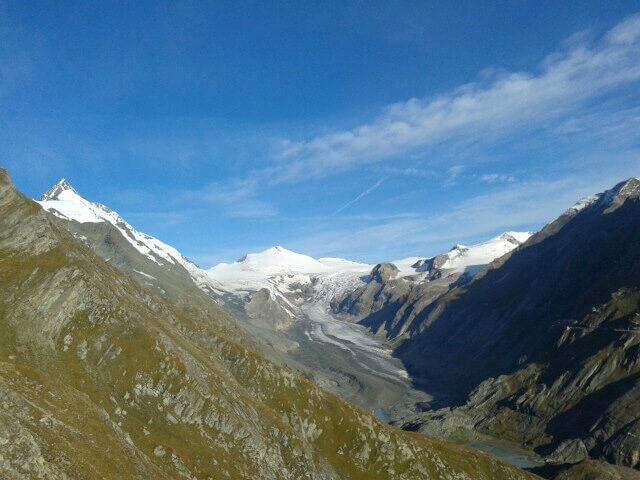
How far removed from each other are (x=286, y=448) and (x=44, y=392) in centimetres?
6497

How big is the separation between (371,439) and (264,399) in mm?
32839

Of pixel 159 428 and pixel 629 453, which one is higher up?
pixel 629 453

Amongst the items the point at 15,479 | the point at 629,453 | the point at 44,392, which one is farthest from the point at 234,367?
the point at 629,453

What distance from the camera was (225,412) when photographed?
11925cm

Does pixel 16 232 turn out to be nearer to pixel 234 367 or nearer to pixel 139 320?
pixel 139 320

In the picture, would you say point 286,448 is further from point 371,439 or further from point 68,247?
point 68,247

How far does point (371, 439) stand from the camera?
147500mm

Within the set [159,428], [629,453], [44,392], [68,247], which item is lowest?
[159,428]

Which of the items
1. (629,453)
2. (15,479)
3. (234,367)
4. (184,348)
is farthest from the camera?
(629,453)

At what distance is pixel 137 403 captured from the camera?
108 metres

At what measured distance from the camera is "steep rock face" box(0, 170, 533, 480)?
232 ft

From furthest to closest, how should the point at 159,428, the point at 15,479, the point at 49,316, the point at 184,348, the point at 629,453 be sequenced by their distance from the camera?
the point at 629,453 → the point at 184,348 → the point at 49,316 → the point at 159,428 → the point at 15,479

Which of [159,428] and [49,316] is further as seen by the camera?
[49,316]

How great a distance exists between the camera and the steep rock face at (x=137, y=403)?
7069 cm
